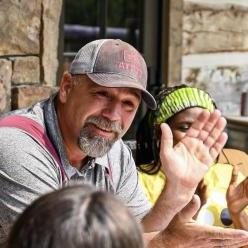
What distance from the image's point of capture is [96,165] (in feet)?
7.02

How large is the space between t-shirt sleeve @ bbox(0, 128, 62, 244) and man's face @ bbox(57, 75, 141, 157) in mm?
192

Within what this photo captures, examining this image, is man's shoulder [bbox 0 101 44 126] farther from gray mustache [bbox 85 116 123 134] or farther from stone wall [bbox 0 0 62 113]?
stone wall [bbox 0 0 62 113]

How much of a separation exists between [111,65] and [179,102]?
85 centimetres

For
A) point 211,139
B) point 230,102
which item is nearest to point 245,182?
point 211,139

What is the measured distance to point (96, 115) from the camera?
2.03 metres

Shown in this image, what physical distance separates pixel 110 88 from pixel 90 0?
307cm

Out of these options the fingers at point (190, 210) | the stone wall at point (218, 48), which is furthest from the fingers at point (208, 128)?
the stone wall at point (218, 48)

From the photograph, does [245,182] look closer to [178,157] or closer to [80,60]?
[178,157]

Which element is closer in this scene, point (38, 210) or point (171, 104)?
point (38, 210)

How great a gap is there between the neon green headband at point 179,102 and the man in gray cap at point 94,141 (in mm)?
606

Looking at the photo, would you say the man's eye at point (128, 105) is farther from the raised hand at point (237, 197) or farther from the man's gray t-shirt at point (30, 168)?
the raised hand at point (237, 197)

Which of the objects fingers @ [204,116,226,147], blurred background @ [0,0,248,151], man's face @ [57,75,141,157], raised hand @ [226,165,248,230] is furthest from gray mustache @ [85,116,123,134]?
blurred background @ [0,0,248,151]

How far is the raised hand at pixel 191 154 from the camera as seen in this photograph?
6.77 feet

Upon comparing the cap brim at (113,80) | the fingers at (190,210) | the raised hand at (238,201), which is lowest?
the raised hand at (238,201)
